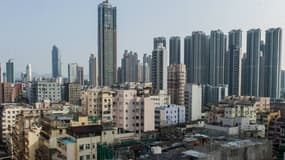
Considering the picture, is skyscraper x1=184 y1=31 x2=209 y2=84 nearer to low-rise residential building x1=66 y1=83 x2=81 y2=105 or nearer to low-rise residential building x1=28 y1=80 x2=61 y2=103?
low-rise residential building x1=66 y1=83 x2=81 y2=105

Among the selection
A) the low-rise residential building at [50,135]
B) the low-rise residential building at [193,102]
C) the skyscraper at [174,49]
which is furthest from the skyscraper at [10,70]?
the low-rise residential building at [50,135]

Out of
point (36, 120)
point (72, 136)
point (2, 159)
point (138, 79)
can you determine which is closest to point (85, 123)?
point (72, 136)

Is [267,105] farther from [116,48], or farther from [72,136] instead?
[116,48]

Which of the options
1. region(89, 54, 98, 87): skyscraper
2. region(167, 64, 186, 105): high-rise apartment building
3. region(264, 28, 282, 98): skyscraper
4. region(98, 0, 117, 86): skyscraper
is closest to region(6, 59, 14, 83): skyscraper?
region(89, 54, 98, 87): skyscraper

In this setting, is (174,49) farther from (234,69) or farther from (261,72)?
(261,72)

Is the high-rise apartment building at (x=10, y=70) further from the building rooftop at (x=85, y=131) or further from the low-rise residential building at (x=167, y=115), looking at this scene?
the building rooftop at (x=85, y=131)

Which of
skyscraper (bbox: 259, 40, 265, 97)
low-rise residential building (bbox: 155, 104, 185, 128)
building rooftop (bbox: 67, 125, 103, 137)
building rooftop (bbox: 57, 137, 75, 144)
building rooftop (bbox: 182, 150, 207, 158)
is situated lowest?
low-rise residential building (bbox: 155, 104, 185, 128)
